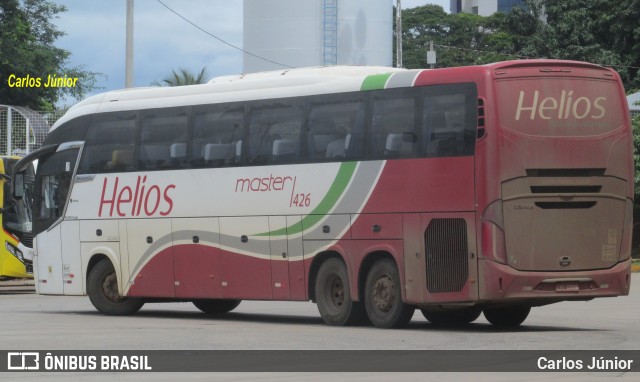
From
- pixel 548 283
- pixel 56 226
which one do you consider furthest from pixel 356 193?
pixel 56 226

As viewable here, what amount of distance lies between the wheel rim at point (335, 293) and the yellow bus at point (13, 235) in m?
16.2

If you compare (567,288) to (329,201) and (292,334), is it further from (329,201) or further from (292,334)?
(329,201)

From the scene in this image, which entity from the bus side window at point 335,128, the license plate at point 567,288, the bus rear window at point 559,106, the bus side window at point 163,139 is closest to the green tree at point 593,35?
the bus side window at point 163,139

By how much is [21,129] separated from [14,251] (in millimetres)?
6291

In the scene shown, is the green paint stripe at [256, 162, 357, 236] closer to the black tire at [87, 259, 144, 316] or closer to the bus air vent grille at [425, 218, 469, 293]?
the bus air vent grille at [425, 218, 469, 293]

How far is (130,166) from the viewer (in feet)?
80.2

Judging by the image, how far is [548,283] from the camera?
19.2m

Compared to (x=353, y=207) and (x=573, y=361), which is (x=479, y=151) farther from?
(x=573, y=361)

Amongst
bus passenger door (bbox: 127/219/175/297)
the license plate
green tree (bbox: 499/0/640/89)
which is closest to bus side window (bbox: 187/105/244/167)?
bus passenger door (bbox: 127/219/175/297)

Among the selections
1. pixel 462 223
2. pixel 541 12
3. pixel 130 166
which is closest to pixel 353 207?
pixel 462 223

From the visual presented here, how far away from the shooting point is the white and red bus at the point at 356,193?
19141 millimetres

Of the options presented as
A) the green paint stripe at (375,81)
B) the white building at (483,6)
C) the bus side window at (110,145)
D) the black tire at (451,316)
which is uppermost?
the white building at (483,6)

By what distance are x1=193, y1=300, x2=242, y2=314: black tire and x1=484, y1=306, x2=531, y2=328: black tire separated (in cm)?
565

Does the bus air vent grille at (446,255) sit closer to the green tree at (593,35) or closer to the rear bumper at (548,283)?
the rear bumper at (548,283)
